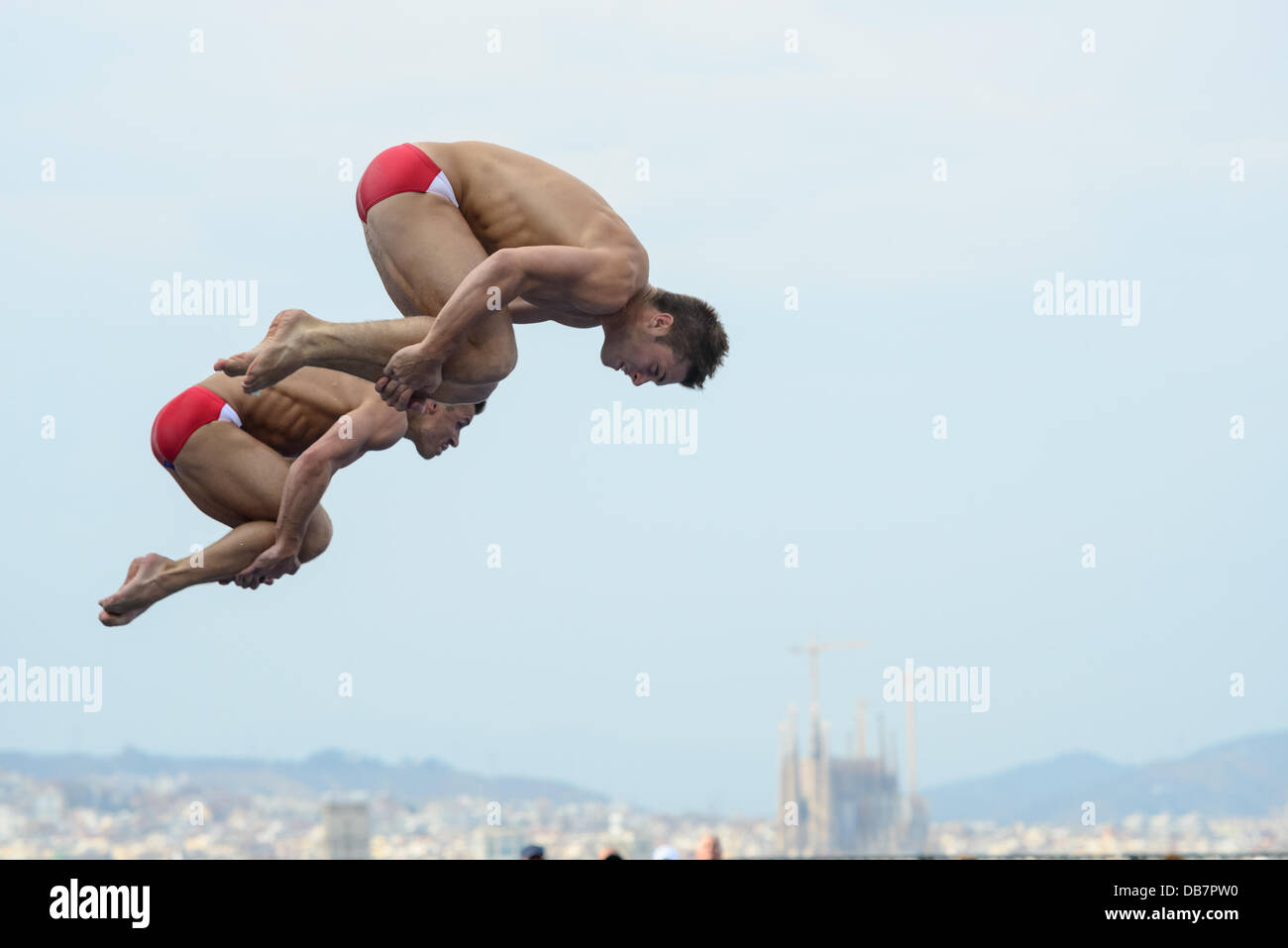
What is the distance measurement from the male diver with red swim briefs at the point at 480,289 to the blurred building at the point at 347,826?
29640 mm

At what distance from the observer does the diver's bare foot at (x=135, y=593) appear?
7781 millimetres

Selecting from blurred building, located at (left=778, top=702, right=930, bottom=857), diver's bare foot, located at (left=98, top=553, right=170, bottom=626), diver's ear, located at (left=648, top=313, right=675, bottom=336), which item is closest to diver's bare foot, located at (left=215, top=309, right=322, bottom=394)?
diver's bare foot, located at (left=98, top=553, right=170, bottom=626)

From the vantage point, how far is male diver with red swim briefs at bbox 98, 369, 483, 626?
764cm

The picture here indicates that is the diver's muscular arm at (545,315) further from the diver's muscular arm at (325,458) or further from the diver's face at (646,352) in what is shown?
the diver's muscular arm at (325,458)

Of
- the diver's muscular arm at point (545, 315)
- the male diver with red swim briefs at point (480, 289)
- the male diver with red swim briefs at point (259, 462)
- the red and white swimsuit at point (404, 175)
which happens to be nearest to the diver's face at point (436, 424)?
the male diver with red swim briefs at point (259, 462)

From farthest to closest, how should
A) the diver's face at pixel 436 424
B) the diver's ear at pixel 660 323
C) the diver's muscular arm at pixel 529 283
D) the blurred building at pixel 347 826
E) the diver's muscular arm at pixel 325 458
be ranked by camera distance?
the blurred building at pixel 347 826
the diver's face at pixel 436 424
the diver's muscular arm at pixel 325 458
the diver's ear at pixel 660 323
the diver's muscular arm at pixel 529 283

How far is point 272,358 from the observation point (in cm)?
702

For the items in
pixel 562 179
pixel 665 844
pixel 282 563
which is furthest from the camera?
pixel 665 844
